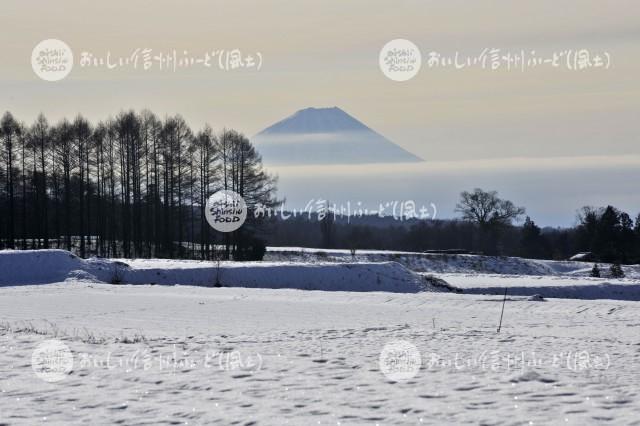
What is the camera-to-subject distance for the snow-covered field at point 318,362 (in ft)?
35.6

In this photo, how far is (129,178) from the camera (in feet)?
232

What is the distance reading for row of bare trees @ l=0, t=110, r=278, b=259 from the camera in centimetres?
6794

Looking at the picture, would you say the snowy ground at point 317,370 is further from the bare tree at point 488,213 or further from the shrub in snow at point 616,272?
the bare tree at point 488,213

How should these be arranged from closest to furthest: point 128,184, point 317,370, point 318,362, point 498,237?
point 317,370
point 318,362
point 128,184
point 498,237

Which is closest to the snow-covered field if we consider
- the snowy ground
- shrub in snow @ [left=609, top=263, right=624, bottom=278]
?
the snowy ground

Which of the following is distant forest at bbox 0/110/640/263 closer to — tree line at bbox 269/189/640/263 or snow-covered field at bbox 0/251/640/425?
tree line at bbox 269/189/640/263

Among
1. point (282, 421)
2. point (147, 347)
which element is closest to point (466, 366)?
point (282, 421)

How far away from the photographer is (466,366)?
13828 millimetres

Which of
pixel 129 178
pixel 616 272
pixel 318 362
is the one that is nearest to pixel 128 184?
pixel 129 178

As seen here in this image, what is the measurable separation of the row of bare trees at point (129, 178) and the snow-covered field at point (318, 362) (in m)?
37.3

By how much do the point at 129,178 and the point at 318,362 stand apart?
58888 mm

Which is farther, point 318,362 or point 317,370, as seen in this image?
point 318,362

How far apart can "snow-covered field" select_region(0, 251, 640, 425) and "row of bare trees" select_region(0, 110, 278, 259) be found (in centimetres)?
3735

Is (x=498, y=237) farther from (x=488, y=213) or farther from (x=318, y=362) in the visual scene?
(x=318, y=362)
